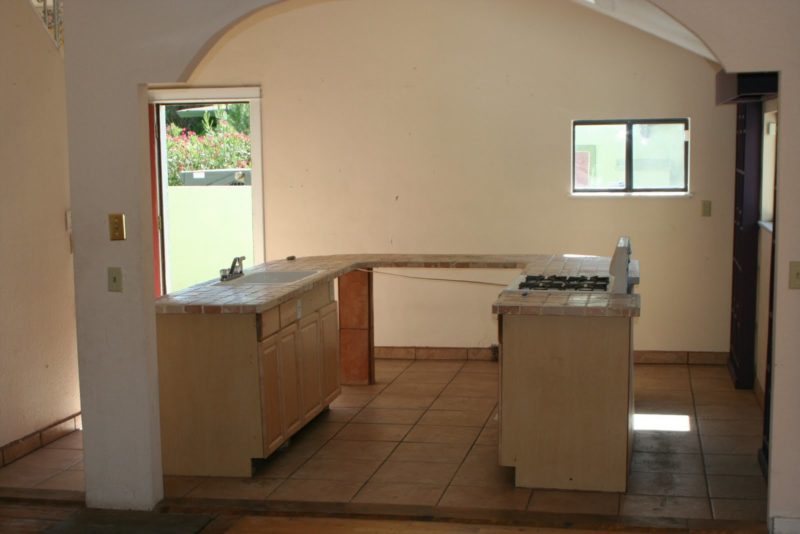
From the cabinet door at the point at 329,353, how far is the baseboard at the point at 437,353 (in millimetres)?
1552

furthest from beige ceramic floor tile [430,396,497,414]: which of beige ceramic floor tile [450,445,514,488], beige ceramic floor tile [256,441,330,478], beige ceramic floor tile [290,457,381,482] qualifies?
beige ceramic floor tile [290,457,381,482]

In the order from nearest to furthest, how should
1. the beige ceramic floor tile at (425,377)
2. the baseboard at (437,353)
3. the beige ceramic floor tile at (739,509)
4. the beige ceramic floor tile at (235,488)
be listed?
1. the beige ceramic floor tile at (739,509)
2. the beige ceramic floor tile at (235,488)
3. the beige ceramic floor tile at (425,377)
4. the baseboard at (437,353)

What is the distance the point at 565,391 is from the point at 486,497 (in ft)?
1.93

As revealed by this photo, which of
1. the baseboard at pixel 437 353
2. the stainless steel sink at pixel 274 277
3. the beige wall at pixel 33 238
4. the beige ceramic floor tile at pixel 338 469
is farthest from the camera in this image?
the baseboard at pixel 437 353

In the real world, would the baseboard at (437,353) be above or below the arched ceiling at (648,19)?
below

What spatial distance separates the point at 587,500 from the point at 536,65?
375 centimetres

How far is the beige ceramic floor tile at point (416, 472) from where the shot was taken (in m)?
4.67

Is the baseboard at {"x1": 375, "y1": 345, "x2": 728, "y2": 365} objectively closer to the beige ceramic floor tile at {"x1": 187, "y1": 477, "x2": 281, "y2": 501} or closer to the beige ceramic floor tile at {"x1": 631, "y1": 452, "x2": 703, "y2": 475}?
the beige ceramic floor tile at {"x1": 631, "y1": 452, "x2": 703, "y2": 475}

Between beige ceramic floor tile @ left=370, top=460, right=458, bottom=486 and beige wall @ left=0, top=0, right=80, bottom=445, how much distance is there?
1.95 metres

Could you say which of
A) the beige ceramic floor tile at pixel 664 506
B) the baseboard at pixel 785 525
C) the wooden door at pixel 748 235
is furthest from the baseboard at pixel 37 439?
the wooden door at pixel 748 235

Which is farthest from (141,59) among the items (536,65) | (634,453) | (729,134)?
(729,134)

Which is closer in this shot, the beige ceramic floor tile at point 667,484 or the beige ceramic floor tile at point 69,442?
the beige ceramic floor tile at point 667,484

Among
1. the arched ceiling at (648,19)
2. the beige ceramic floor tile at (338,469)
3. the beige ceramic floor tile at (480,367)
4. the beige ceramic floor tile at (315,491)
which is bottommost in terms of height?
the beige ceramic floor tile at (315,491)

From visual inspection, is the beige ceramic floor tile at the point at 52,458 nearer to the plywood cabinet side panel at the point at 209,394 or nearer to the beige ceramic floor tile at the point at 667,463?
the plywood cabinet side panel at the point at 209,394
